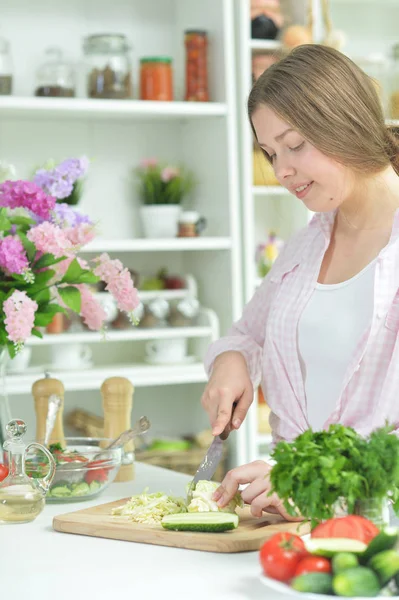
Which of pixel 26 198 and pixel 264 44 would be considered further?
pixel 264 44

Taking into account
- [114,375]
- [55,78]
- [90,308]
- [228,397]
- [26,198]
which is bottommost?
[114,375]

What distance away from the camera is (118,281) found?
71.0 inches

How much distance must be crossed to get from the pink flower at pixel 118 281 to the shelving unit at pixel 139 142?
1.23 meters

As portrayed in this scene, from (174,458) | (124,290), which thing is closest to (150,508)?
(124,290)

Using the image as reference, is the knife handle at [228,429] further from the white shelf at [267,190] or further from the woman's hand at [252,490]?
the white shelf at [267,190]

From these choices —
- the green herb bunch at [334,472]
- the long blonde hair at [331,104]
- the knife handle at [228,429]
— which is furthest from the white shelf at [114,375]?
the green herb bunch at [334,472]

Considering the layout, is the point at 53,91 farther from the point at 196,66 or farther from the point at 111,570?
the point at 111,570

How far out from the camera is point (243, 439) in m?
3.20

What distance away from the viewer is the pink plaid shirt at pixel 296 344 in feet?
5.35

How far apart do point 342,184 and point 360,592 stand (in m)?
0.89

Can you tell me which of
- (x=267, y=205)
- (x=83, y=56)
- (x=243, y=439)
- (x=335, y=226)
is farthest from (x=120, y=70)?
(x=335, y=226)

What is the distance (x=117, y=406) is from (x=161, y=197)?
144 cm

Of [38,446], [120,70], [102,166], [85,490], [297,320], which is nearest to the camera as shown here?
[38,446]

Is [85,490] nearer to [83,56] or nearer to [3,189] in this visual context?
[3,189]
